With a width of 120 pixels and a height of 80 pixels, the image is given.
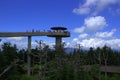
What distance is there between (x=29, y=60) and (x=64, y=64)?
29041 mm

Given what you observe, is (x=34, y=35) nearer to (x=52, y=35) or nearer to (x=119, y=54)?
(x=52, y=35)

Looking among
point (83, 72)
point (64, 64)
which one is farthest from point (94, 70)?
point (64, 64)

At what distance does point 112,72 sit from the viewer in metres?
61.1

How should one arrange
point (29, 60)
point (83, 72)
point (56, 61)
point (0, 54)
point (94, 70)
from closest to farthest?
point (0, 54) < point (56, 61) < point (83, 72) < point (94, 70) < point (29, 60)

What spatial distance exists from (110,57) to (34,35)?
724 inches

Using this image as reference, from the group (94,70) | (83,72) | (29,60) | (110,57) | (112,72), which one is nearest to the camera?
(83,72)

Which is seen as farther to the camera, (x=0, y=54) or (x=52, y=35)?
(x=52, y=35)

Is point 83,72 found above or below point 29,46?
below

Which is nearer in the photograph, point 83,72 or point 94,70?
point 83,72

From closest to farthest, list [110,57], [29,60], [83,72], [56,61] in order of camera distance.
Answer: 1. [56,61]
2. [83,72]
3. [29,60]
4. [110,57]

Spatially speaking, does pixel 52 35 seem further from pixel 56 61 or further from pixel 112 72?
pixel 56 61

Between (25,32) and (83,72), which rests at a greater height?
(25,32)

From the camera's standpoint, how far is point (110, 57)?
72562 millimetres

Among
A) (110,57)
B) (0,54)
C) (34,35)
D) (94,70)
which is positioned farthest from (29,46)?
(0,54)
